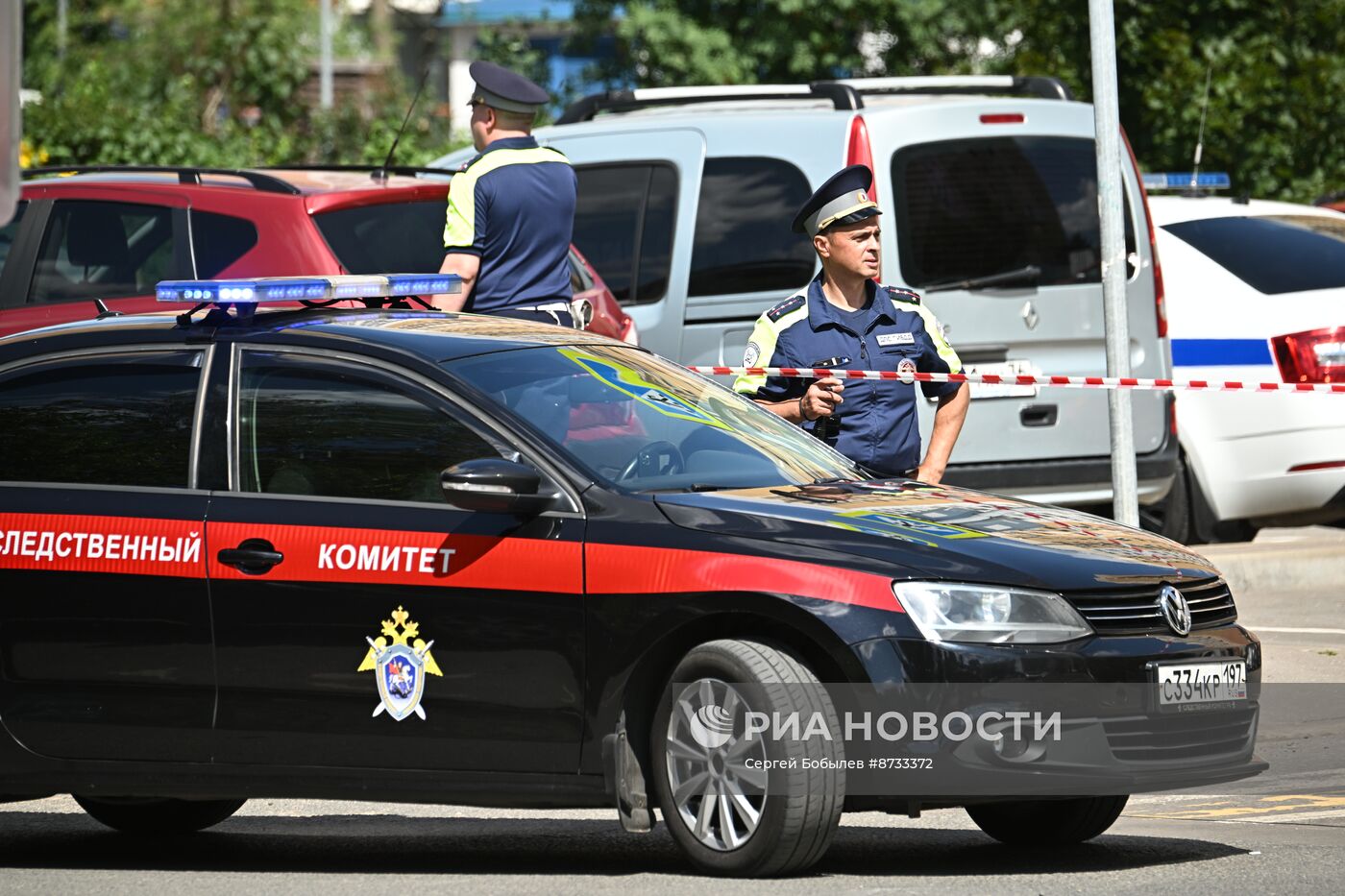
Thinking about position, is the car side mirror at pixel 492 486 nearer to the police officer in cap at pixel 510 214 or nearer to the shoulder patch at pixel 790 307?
the shoulder patch at pixel 790 307

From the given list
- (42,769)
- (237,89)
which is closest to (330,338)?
(42,769)

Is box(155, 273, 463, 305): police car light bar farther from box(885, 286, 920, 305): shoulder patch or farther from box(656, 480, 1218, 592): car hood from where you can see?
box(885, 286, 920, 305): shoulder patch

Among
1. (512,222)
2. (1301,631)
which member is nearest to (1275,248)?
(1301,631)

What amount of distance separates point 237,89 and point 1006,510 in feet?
109

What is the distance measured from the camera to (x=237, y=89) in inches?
1521

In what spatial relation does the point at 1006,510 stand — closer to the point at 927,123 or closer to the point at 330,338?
the point at 330,338

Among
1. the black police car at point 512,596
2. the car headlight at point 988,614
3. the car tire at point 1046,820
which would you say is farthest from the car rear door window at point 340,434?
the car tire at point 1046,820

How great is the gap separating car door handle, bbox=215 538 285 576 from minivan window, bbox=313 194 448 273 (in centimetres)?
314

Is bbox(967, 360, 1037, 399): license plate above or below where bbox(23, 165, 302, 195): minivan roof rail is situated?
below

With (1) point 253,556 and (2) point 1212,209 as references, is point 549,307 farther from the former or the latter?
(2) point 1212,209

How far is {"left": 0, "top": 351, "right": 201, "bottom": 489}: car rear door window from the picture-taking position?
22.2 ft

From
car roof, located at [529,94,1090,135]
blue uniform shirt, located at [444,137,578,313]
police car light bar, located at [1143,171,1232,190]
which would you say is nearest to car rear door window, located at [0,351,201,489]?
blue uniform shirt, located at [444,137,578,313]

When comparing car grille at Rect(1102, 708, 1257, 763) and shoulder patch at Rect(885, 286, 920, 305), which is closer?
car grille at Rect(1102, 708, 1257, 763)

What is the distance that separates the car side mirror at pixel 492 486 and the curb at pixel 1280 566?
5.93 meters
